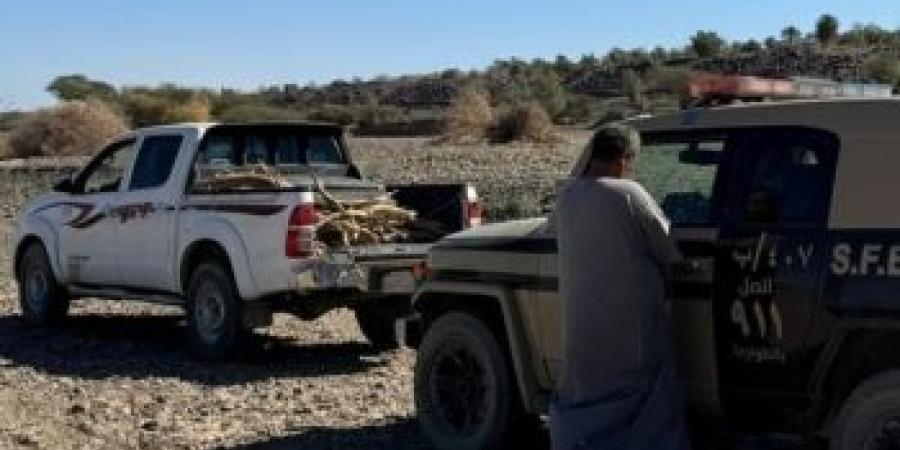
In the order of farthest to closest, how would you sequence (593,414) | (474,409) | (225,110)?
(225,110) → (474,409) → (593,414)

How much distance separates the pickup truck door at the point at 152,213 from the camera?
46.3 feet

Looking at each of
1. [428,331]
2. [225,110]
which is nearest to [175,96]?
[225,110]

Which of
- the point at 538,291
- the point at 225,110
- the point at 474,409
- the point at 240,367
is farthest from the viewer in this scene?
the point at 225,110

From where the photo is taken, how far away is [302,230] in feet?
41.5

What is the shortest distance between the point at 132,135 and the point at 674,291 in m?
8.44

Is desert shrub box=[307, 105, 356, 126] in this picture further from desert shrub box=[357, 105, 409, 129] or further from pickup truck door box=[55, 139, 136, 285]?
pickup truck door box=[55, 139, 136, 285]

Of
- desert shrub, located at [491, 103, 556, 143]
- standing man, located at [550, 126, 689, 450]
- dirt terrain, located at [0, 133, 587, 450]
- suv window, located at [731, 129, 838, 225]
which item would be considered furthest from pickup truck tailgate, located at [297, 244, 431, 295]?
desert shrub, located at [491, 103, 556, 143]

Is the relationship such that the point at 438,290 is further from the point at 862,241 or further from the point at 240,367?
the point at 240,367

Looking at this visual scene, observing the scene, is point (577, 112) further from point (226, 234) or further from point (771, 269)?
point (771, 269)

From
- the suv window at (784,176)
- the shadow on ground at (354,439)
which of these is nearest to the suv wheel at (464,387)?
the shadow on ground at (354,439)

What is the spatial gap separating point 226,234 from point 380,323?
1.64m

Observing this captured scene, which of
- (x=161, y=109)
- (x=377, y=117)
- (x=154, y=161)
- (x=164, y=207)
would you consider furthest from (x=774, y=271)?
(x=377, y=117)

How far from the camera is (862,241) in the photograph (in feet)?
22.4

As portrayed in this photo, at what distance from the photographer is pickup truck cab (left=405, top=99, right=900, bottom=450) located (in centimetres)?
682
